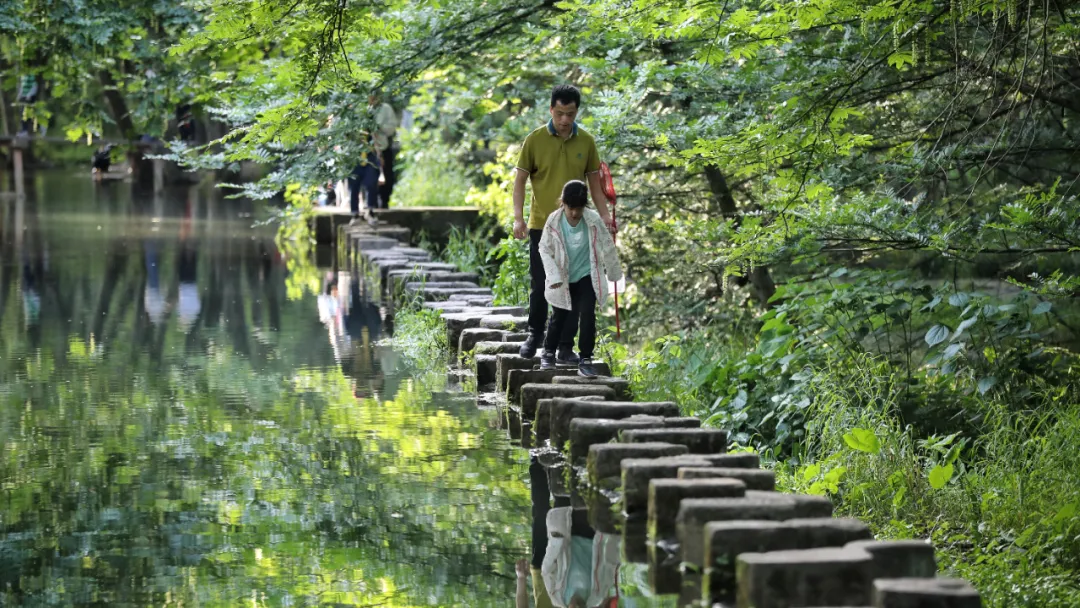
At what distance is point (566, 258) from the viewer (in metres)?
9.56

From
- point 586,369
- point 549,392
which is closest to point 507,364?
point 586,369

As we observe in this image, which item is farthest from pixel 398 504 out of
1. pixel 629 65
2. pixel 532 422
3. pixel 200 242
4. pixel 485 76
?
pixel 200 242

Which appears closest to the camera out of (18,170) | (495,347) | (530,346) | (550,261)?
(550,261)

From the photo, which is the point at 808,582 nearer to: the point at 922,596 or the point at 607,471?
the point at 922,596

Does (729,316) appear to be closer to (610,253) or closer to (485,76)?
(485,76)

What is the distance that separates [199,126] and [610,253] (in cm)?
4006

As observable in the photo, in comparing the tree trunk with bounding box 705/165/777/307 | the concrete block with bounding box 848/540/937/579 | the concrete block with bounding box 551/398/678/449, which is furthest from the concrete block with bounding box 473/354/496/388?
the concrete block with bounding box 848/540/937/579

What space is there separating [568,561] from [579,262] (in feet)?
11.2

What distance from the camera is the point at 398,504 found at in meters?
7.40

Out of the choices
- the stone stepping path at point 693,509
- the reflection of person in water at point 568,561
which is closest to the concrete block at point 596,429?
the stone stepping path at point 693,509

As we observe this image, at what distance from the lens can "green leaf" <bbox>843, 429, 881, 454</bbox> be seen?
303 inches

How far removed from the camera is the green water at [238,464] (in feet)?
20.2

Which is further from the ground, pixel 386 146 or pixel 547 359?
pixel 386 146

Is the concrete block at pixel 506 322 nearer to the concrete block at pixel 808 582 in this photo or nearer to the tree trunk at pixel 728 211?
the tree trunk at pixel 728 211
